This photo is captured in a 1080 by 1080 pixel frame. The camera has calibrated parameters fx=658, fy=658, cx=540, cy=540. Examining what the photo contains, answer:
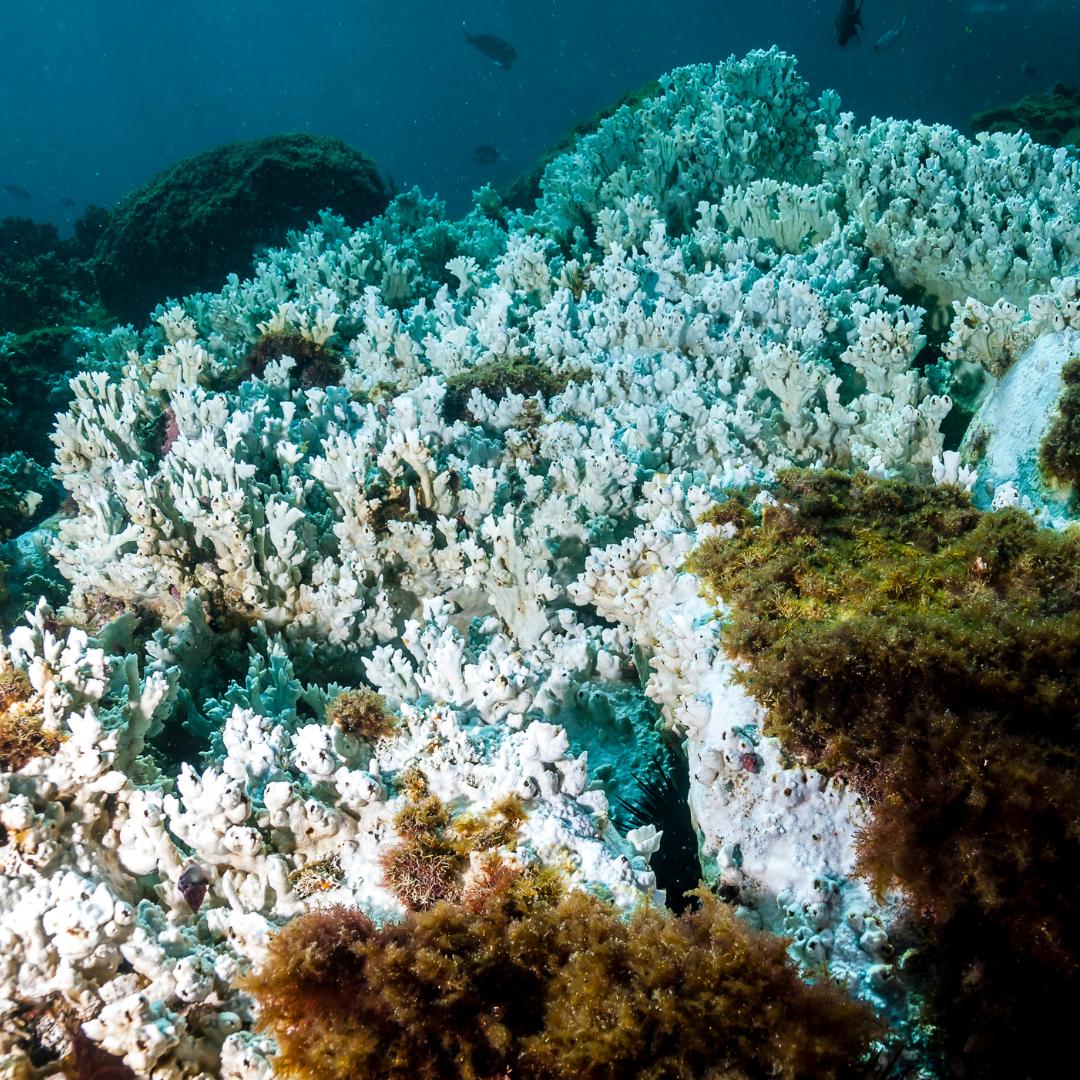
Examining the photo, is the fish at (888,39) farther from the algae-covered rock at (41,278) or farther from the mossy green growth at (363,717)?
the mossy green growth at (363,717)

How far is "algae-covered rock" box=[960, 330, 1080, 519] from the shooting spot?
11.8 ft

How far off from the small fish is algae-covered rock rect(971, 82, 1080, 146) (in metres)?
18.7

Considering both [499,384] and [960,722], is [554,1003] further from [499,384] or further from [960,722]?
[499,384]

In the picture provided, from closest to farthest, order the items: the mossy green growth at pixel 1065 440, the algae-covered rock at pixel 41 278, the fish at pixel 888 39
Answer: the mossy green growth at pixel 1065 440 → the algae-covered rock at pixel 41 278 → the fish at pixel 888 39

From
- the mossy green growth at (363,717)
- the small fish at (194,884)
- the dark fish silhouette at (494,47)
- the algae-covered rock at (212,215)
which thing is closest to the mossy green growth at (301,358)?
the mossy green growth at (363,717)

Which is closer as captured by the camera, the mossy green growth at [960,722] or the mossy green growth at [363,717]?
the mossy green growth at [960,722]

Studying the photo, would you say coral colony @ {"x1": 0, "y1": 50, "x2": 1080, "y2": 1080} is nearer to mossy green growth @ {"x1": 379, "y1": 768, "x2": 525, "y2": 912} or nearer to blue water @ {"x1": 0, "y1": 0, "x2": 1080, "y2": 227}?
mossy green growth @ {"x1": 379, "y1": 768, "x2": 525, "y2": 912}

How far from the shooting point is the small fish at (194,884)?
8.71 ft

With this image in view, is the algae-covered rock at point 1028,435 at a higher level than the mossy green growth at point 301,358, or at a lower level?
lower

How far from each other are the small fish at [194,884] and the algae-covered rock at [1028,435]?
4049 millimetres

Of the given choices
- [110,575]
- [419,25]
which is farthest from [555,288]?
[419,25]

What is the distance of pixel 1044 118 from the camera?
49.8 feet

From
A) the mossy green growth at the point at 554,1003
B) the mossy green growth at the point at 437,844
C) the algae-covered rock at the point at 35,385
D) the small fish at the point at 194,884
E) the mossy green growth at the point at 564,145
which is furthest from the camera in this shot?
the mossy green growth at the point at 564,145

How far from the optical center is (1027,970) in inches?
69.4
